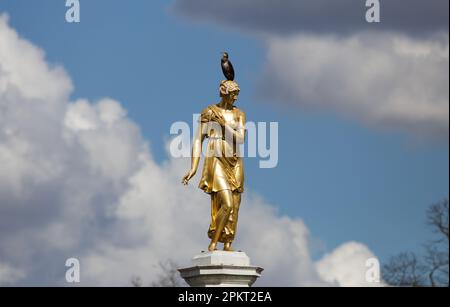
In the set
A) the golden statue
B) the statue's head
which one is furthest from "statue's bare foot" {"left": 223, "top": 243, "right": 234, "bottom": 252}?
the statue's head

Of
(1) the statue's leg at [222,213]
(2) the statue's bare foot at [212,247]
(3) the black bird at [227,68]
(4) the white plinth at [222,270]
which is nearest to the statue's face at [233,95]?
(3) the black bird at [227,68]

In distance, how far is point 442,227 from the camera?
Result: 175 feet

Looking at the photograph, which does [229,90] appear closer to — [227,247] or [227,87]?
[227,87]

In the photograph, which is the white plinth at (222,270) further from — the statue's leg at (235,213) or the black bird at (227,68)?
the black bird at (227,68)

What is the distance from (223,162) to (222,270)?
2.81 m

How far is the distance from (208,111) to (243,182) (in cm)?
193

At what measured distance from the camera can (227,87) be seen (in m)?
33.2

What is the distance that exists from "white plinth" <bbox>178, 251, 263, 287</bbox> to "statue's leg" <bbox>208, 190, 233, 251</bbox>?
0.57 meters

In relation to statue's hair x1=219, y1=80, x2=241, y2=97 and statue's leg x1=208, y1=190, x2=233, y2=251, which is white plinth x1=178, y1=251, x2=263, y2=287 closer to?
statue's leg x1=208, y1=190, x2=233, y2=251

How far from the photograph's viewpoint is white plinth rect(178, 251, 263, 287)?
31.8 m
